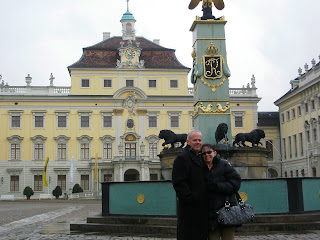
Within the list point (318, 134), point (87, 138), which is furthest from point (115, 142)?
point (318, 134)

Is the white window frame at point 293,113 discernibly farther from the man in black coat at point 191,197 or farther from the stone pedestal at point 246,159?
the man in black coat at point 191,197

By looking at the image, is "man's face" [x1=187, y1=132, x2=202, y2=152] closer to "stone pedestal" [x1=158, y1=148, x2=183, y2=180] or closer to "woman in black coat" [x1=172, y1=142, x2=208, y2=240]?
"woman in black coat" [x1=172, y1=142, x2=208, y2=240]

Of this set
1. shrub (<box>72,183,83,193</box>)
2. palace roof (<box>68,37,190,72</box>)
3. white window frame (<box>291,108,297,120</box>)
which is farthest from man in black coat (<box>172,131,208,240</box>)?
white window frame (<box>291,108,297,120</box>)

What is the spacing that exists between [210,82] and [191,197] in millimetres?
10400

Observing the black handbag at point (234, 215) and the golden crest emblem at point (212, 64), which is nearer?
the black handbag at point (234, 215)

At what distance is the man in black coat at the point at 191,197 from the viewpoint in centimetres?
529

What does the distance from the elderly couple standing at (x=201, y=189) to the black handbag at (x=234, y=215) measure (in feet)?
0.27

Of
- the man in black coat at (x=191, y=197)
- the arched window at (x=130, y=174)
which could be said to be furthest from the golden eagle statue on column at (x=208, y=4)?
the arched window at (x=130, y=174)

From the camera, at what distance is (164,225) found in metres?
11.0

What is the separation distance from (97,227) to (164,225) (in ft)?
6.11

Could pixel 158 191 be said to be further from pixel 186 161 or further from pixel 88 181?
pixel 88 181

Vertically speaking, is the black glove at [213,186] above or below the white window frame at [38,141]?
below

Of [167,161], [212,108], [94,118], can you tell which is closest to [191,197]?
[167,161]

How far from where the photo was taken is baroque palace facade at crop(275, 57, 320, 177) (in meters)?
48.0
